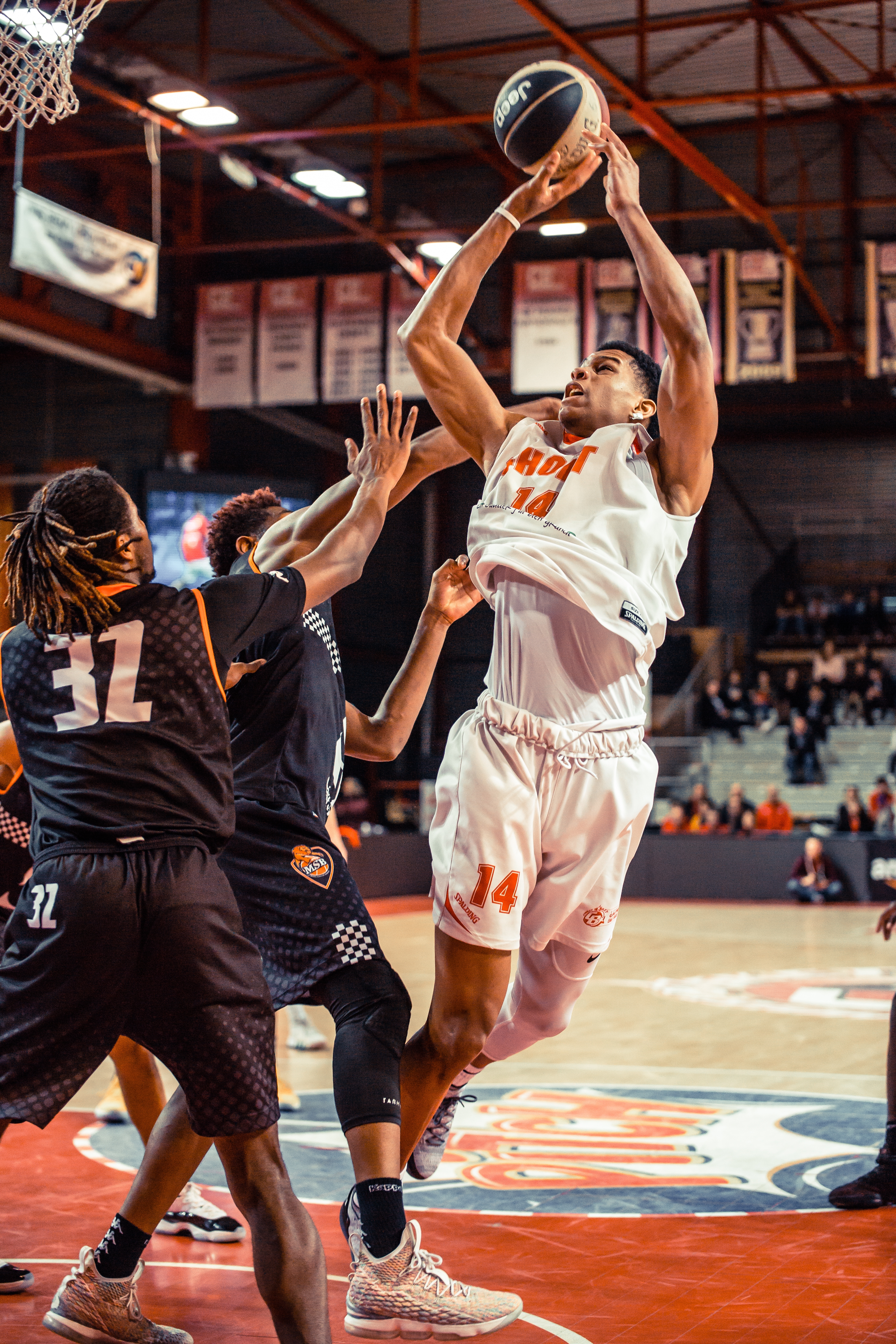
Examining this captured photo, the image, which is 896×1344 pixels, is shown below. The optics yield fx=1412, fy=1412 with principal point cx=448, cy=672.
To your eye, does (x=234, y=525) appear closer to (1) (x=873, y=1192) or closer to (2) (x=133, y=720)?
(2) (x=133, y=720)

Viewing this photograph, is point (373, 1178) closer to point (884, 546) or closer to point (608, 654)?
point (608, 654)

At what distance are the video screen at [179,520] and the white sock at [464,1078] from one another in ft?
44.6

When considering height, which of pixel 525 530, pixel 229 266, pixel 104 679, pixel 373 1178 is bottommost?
pixel 373 1178

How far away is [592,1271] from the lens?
3.77m

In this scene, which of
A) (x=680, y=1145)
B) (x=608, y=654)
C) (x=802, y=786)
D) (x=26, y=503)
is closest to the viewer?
(x=608, y=654)

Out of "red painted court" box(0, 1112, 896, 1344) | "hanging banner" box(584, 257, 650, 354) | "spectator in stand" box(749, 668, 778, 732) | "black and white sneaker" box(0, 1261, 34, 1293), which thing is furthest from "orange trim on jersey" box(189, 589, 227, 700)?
"spectator in stand" box(749, 668, 778, 732)

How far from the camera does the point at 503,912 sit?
132 inches

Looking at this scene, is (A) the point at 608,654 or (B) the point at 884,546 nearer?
(A) the point at 608,654

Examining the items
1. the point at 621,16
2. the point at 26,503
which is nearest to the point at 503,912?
the point at 621,16

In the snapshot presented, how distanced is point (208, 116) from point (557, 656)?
38.9ft

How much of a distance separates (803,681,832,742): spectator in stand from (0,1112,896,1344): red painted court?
17590 millimetres

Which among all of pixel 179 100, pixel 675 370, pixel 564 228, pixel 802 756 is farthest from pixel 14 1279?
pixel 802 756

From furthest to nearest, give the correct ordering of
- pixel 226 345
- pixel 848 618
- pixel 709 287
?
pixel 848 618 < pixel 226 345 < pixel 709 287

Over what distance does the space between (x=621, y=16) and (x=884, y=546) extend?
37.5ft
